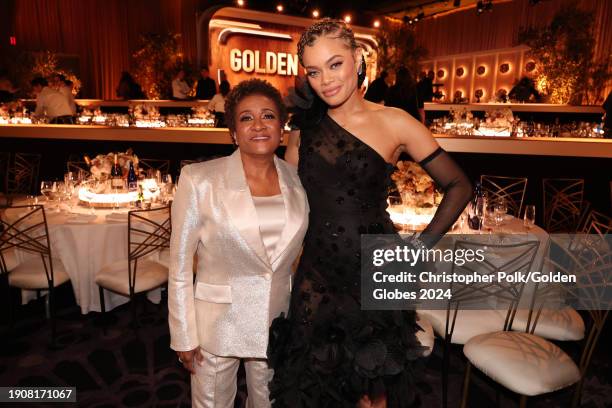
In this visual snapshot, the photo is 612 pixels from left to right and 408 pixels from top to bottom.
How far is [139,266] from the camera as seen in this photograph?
352cm

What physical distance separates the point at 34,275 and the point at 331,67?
9.33 ft

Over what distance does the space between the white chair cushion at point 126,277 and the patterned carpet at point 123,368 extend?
424 mm

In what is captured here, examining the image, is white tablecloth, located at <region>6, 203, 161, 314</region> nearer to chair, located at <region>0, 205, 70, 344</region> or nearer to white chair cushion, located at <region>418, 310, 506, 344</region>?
chair, located at <region>0, 205, 70, 344</region>

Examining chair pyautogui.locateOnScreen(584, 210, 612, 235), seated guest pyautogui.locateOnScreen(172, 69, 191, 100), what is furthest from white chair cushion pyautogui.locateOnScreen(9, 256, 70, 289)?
seated guest pyautogui.locateOnScreen(172, 69, 191, 100)

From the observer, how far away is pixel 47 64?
45.9ft

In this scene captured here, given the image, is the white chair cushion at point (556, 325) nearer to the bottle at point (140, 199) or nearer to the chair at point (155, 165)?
the bottle at point (140, 199)

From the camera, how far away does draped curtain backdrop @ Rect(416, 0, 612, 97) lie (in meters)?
12.6

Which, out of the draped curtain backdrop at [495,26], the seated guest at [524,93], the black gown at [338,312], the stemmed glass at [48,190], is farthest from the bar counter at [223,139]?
the draped curtain backdrop at [495,26]

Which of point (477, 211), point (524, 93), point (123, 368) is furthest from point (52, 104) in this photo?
point (524, 93)

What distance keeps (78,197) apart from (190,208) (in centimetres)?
290

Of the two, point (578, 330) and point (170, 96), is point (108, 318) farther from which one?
point (170, 96)

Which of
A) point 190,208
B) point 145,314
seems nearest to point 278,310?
point 190,208

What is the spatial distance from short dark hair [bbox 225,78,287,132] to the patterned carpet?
185 cm

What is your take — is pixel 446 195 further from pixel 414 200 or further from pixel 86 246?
Result: pixel 86 246
